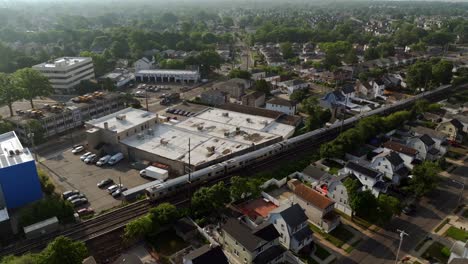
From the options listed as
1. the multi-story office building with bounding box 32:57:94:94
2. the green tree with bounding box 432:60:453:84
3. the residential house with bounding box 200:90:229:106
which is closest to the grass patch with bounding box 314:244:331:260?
the residential house with bounding box 200:90:229:106

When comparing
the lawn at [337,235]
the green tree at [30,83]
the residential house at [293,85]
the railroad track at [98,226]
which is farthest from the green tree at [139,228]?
the residential house at [293,85]

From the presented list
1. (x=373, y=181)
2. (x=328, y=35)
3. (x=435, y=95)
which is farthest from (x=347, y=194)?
(x=328, y=35)

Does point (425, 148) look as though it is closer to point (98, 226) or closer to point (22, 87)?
point (98, 226)

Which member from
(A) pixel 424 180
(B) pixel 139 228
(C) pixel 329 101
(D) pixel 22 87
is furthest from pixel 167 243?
(D) pixel 22 87

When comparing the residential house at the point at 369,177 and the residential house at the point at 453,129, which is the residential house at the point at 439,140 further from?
the residential house at the point at 369,177

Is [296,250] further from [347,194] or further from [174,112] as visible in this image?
[174,112]

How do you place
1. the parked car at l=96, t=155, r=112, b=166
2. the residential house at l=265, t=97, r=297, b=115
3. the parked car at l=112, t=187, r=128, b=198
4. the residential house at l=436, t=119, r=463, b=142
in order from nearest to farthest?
1. the parked car at l=112, t=187, r=128, b=198
2. the parked car at l=96, t=155, r=112, b=166
3. the residential house at l=436, t=119, r=463, b=142
4. the residential house at l=265, t=97, r=297, b=115

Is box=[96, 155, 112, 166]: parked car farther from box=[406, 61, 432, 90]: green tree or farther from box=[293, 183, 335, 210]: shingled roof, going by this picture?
box=[406, 61, 432, 90]: green tree
